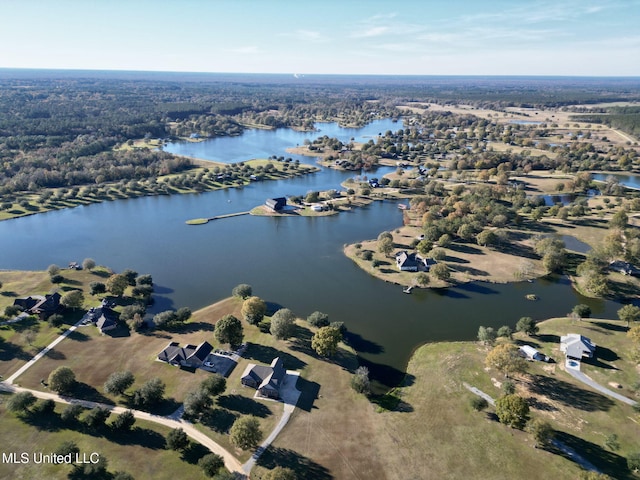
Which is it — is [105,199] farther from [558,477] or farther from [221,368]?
[558,477]

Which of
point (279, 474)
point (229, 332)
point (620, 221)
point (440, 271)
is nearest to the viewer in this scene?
point (279, 474)

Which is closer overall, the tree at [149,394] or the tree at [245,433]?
the tree at [245,433]

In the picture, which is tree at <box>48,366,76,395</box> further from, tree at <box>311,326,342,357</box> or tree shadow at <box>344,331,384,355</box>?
tree shadow at <box>344,331,384,355</box>

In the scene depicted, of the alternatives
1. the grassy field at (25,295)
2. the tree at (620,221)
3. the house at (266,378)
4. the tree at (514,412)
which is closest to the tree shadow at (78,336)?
the grassy field at (25,295)

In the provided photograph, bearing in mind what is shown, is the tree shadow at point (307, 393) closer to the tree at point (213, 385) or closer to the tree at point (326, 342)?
the tree at point (326, 342)

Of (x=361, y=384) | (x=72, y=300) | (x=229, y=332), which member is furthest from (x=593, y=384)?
(x=72, y=300)

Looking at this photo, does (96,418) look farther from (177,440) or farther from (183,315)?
(183,315)

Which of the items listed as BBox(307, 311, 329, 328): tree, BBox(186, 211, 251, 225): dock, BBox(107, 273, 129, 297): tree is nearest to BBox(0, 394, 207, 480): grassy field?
BBox(307, 311, 329, 328): tree
